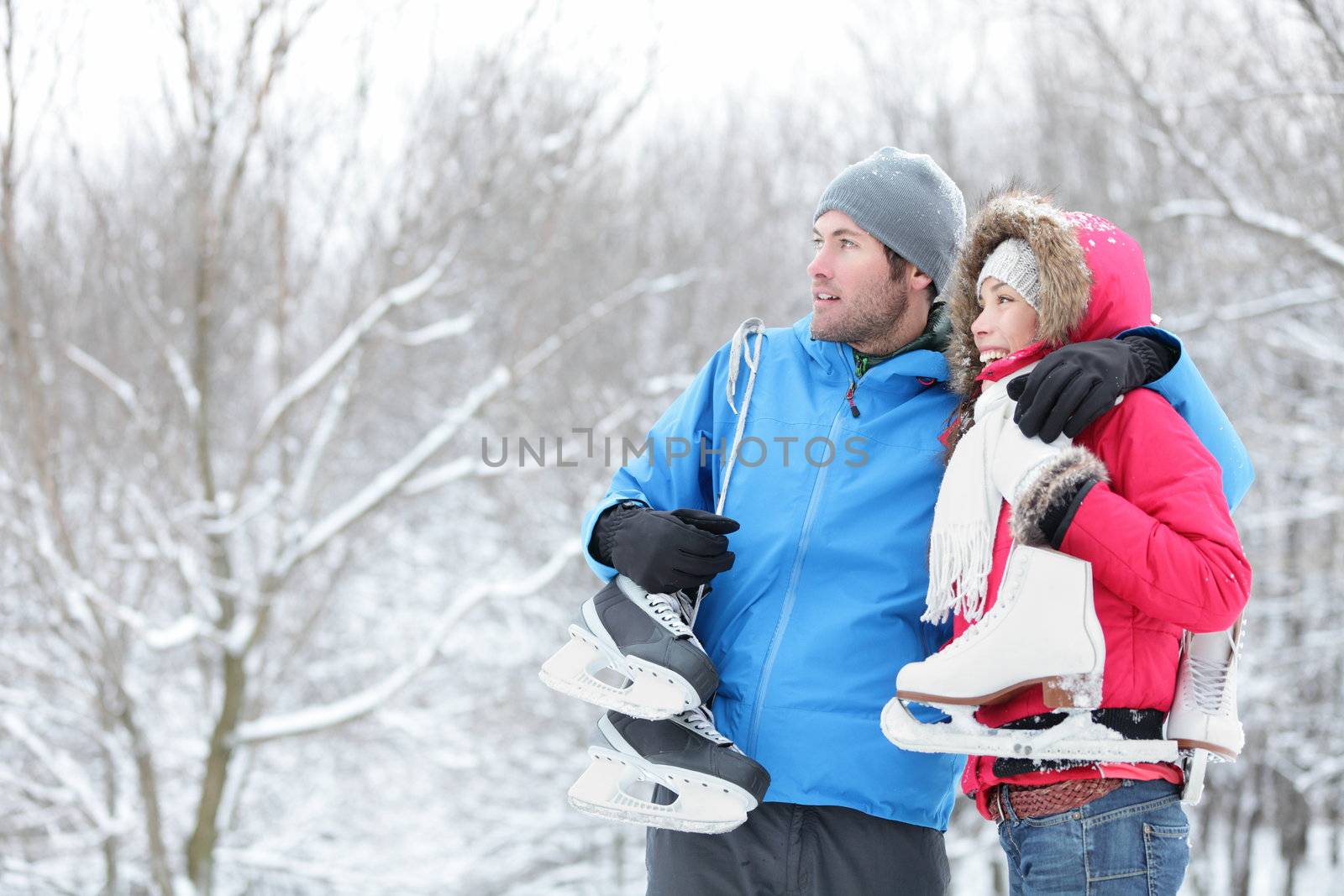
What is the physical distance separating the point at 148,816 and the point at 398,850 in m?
7.95

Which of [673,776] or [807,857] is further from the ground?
[673,776]

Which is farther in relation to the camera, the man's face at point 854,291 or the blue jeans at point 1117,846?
the man's face at point 854,291

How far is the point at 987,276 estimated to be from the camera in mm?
1781

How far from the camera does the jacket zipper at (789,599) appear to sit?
189 cm

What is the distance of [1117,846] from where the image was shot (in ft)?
5.10

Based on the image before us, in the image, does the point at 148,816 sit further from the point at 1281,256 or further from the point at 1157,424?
the point at 1281,256

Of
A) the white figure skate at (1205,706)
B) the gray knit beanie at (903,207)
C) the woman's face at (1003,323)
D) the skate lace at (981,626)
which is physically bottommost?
the white figure skate at (1205,706)

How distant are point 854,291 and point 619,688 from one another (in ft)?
2.70

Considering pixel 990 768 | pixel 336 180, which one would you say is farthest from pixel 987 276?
pixel 336 180

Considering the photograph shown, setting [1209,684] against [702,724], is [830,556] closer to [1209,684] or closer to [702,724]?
[702,724]

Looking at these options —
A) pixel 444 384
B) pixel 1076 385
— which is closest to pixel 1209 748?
pixel 1076 385

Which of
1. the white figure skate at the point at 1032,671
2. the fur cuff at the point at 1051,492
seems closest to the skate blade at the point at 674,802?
the white figure skate at the point at 1032,671

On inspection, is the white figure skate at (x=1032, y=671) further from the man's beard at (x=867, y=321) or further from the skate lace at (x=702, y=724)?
the man's beard at (x=867, y=321)

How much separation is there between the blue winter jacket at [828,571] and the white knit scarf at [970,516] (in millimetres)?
187
